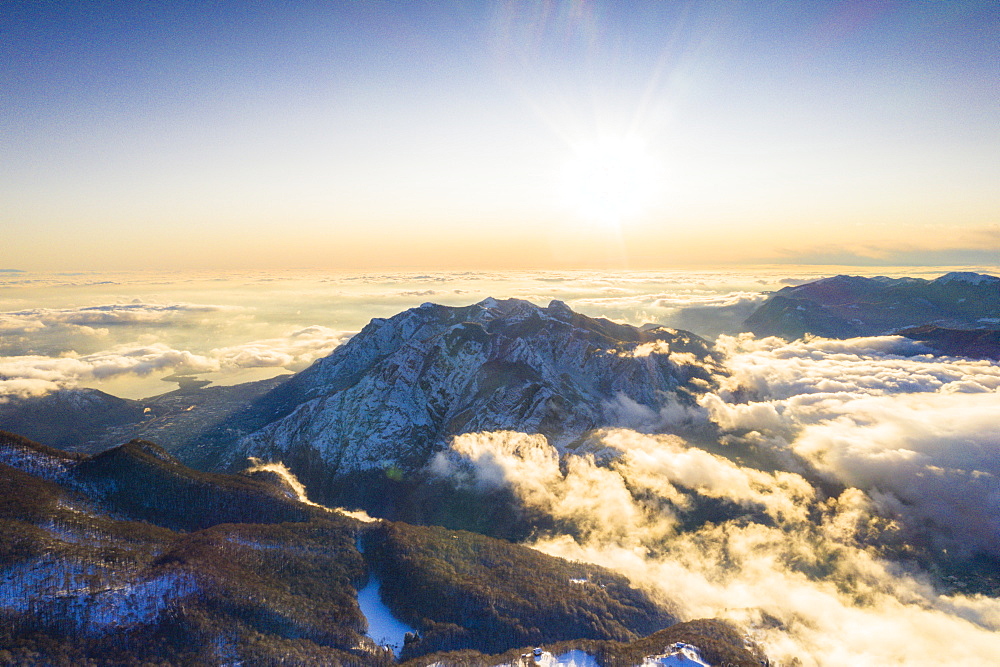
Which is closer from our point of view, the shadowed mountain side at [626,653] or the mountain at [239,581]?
the mountain at [239,581]

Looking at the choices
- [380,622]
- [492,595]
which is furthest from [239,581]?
[492,595]

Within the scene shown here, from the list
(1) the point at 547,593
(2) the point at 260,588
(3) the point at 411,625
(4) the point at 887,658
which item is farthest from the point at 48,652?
(4) the point at 887,658

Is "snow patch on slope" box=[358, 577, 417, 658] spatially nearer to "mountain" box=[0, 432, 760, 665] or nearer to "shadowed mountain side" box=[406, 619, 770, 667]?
"mountain" box=[0, 432, 760, 665]

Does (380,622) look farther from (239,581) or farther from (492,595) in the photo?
(239,581)

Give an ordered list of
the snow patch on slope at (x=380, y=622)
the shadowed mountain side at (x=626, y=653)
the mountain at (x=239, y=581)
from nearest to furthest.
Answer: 1. the mountain at (x=239, y=581)
2. the shadowed mountain side at (x=626, y=653)
3. the snow patch on slope at (x=380, y=622)

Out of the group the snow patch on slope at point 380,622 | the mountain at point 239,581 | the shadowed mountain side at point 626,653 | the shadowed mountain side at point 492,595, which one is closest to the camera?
the mountain at point 239,581

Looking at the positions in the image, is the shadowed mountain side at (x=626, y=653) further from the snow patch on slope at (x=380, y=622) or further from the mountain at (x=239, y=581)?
the snow patch on slope at (x=380, y=622)

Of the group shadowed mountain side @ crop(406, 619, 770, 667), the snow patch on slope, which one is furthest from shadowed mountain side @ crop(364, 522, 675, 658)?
shadowed mountain side @ crop(406, 619, 770, 667)

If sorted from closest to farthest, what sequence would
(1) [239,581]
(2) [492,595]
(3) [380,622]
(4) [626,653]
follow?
(1) [239,581]
(4) [626,653]
(3) [380,622]
(2) [492,595]

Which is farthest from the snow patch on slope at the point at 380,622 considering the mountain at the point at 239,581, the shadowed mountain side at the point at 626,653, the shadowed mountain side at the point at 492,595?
the shadowed mountain side at the point at 626,653
